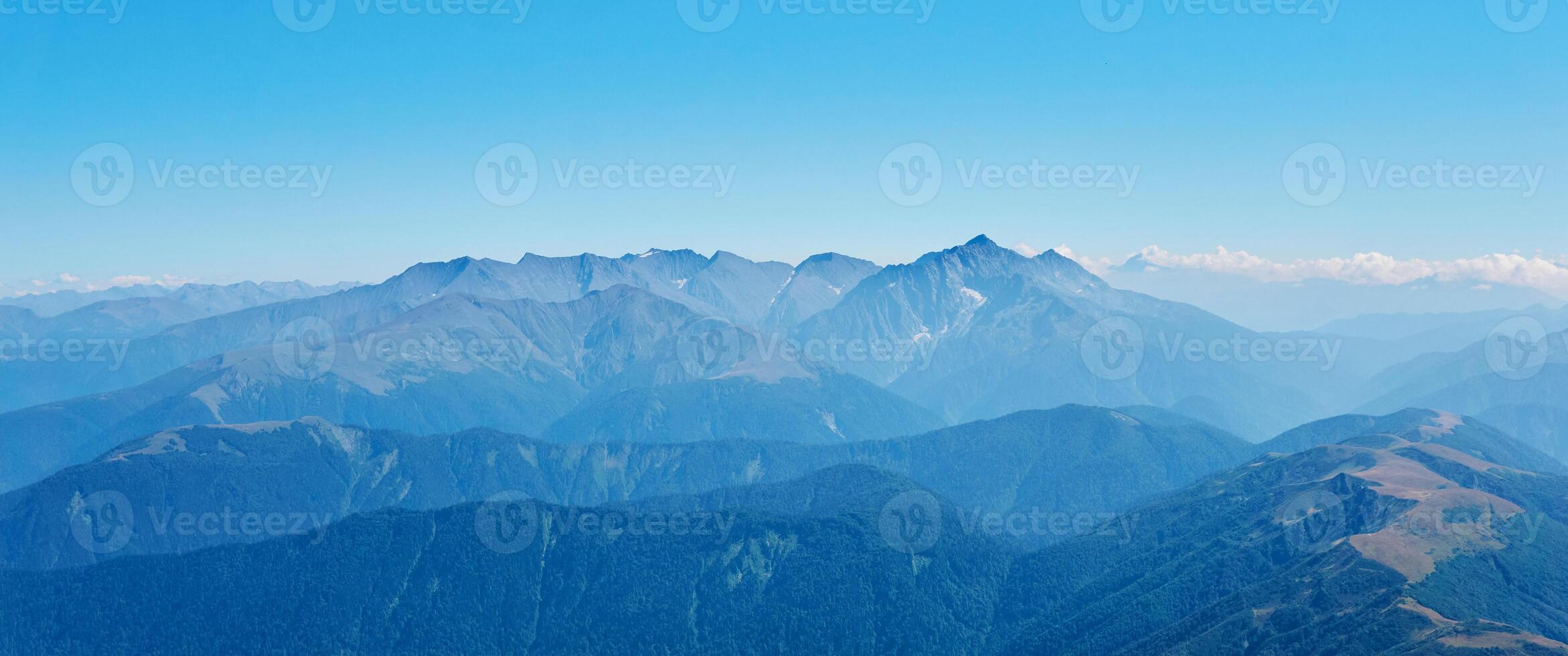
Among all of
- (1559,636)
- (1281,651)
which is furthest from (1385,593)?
(1559,636)

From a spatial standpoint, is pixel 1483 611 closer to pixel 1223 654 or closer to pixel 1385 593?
pixel 1385 593

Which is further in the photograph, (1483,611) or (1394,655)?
(1483,611)

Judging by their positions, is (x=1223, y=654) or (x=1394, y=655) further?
(x=1223, y=654)

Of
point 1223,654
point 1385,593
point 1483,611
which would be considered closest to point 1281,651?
point 1223,654

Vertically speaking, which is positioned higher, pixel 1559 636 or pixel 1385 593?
pixel 1385 593

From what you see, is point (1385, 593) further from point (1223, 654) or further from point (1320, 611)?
point (1223, 654)

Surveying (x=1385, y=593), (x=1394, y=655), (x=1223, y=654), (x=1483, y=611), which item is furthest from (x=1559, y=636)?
(x=1223, y=654)

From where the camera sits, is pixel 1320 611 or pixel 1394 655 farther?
pixel 1320 611

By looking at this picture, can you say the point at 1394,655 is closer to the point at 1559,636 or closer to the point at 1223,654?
the point at 1223,654
